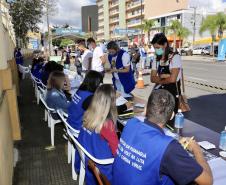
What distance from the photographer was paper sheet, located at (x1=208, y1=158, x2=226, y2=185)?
2.31 meters

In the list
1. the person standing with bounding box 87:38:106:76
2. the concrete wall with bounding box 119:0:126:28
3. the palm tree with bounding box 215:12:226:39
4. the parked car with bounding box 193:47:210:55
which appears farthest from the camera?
the concrete wall with bounding box 119:0:126:28

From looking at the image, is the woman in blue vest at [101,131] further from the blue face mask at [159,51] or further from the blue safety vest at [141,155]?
the blue face mask at [159,51]

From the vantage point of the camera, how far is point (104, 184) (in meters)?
2.38

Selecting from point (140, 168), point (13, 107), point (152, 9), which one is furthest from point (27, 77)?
point (152, 9)

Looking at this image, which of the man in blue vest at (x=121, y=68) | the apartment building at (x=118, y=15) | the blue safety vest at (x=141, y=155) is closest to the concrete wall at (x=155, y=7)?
the apartment building at (x=118, y=15)

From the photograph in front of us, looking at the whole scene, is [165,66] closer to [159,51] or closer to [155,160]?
[159,51]

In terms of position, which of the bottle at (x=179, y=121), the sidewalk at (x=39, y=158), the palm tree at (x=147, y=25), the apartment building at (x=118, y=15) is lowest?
the sidewalk at (x=39, y=158)

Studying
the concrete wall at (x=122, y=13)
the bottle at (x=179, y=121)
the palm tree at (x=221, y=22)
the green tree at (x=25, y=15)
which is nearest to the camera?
the bottle at (x=179, y=121)

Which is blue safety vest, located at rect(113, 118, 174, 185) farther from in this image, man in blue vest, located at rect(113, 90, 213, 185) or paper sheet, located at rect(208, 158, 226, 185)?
paper sheet, located at rect(208, 158, 226, 185)

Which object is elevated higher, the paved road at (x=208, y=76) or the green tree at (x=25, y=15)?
the green tree at (x=25, y=15)

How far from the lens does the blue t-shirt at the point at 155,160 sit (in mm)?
1911

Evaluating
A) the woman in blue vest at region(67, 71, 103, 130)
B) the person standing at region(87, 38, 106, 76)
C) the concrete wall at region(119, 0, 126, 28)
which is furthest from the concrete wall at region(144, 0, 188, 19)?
the woman in blue vest at region(67, 71, 103, 130)

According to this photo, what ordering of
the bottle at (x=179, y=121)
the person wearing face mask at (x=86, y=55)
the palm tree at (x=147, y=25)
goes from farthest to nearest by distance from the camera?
the palm tree at (x=147, y=25) → the person wearing face mask at (x=86, y=55) → the bottle at (x=179, y=121)

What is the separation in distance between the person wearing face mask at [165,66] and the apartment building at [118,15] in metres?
87.3
